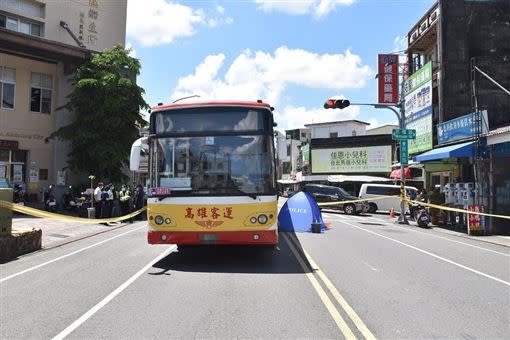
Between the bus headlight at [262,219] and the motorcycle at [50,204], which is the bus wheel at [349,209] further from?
the bus headlight at [262,219]

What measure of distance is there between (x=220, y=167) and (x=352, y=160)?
42.7m

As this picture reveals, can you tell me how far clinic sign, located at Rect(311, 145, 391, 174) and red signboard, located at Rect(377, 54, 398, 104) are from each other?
19290 mm

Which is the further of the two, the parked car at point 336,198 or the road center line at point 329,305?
the parked car at point 336,198

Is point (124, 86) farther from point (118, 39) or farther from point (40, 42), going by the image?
point (118, 39)

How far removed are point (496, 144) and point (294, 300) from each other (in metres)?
14.9

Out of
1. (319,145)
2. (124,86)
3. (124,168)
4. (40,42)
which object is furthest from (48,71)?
(319,145)

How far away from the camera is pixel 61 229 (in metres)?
18.4

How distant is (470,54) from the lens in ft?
82.5

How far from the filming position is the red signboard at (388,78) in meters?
30.0

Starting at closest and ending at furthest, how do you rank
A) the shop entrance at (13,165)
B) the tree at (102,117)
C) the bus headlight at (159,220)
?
the bus headlight at (159,220) → the shop entrance at (13,165) → the tree at (102,117)

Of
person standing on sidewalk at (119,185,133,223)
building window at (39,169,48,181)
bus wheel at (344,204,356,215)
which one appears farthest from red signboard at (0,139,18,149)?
bus wheel at (344,204,356,215)

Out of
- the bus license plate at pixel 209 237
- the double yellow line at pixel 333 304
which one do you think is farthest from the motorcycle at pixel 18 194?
the double yellow line at pixel 333 304

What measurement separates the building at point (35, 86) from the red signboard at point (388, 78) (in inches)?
718

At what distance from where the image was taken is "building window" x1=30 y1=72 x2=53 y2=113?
27.8 m
